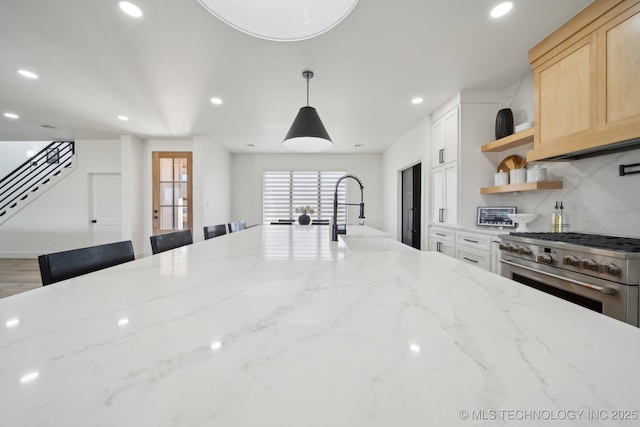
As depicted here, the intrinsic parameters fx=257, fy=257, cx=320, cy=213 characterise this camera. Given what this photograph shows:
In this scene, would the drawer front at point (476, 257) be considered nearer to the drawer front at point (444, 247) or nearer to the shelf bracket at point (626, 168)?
the drawer front at point (444, 247)

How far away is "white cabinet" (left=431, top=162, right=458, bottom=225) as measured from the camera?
3275 mm

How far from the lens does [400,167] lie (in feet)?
17.5

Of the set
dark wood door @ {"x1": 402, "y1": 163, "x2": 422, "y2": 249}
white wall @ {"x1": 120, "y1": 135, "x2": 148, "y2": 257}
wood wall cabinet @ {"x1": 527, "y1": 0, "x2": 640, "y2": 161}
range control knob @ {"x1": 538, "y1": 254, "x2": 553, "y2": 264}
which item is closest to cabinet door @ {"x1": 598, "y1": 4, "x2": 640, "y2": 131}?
wood wall cabinet @ {"x1": 527, "y1": 0, "x2": 640, "y2": 161}

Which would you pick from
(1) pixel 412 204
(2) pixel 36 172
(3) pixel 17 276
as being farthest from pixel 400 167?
(2) pixel 36 172

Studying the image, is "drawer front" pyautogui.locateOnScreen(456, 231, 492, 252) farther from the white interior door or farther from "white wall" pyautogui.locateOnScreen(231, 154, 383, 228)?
the white interior door

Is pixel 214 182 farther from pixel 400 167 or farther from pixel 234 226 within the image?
pixel 400 167

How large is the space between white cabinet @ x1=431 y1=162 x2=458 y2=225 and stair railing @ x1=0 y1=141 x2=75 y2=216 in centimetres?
757

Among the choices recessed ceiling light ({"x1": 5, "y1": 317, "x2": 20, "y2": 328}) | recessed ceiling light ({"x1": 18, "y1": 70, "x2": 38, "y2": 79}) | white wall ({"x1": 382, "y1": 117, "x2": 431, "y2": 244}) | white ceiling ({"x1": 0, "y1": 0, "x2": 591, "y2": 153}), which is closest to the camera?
recessed ceiling light ({"x1": 5, "y1": 317, "x2": 20, "y2": 328})

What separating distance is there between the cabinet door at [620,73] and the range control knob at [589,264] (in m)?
0.78

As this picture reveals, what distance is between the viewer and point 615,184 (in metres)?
1.95

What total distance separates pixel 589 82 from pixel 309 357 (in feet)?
8.47

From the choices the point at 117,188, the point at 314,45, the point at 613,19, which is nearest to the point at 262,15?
the point at 314,45

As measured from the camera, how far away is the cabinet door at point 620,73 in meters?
1.52

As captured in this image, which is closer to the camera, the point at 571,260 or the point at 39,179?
the point at 571,260
